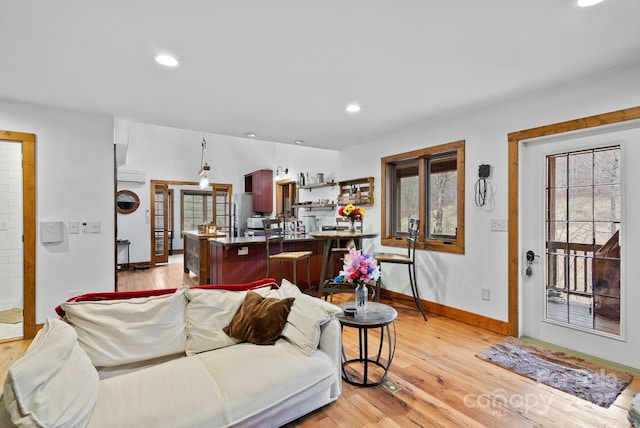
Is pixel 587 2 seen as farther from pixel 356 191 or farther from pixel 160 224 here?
pixel 160 224

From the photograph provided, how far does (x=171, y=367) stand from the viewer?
177 centimetres

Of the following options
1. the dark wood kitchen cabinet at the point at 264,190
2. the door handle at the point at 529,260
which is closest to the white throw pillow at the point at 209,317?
the door handle at the point at 529,260

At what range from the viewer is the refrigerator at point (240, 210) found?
8.41 m

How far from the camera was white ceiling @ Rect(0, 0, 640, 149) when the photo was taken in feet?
5.96

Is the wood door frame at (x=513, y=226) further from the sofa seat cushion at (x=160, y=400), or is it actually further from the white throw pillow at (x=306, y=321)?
the sofa seat cushion at (x=160, y=400)

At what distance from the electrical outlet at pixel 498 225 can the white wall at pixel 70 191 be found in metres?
4.20

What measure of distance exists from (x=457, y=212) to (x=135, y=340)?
337cm

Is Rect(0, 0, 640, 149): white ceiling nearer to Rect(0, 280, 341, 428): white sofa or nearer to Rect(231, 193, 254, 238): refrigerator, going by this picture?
Rect(0, 280, 341, 428): white sofa

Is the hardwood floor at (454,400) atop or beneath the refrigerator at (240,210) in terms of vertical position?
beneath

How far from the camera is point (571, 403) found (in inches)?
83.4

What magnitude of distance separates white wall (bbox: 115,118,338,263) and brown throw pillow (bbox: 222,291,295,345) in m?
4.90

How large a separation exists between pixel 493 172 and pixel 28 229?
482cm

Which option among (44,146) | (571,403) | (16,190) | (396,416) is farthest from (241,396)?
(16,190)

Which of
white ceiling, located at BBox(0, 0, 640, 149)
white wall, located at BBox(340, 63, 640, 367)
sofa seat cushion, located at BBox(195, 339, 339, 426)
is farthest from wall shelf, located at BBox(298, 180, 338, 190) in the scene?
sofa seat cushion, located at BBox(195, 339, 339, 426)
